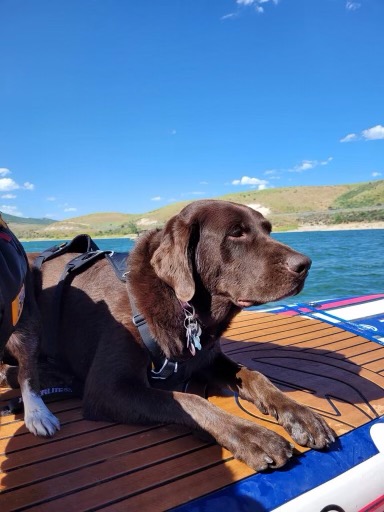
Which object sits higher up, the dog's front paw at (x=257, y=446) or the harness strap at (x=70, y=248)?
the harness strap at (x=70, y=248)

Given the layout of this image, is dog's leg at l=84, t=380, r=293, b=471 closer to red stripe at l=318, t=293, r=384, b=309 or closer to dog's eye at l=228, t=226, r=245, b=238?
dog's eye at l=228, t=226, r=245, b=238

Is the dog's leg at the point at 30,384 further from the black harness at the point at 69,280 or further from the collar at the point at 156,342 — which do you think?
the collar at the point at 156,342

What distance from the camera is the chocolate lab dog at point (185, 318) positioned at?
2545 millimetres

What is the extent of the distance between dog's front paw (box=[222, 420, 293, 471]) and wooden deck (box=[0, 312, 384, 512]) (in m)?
0.06

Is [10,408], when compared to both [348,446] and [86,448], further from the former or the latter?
[348,446]

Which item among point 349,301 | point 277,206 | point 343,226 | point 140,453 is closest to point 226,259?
point 140,453

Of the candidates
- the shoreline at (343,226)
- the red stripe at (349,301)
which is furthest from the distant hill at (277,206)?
the red stripe at (349,301)

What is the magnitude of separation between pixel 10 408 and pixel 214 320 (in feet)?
5.20

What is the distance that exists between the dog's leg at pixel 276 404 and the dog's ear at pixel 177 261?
2.58 ft

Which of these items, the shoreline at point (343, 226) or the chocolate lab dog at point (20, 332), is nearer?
the chocolate lab dog at point (20, 332)

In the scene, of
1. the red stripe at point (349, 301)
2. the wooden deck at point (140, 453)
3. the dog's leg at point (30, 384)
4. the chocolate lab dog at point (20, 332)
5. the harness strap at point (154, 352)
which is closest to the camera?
the wooden deck at point (140, 453)

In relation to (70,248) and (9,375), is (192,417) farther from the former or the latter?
(70,248)

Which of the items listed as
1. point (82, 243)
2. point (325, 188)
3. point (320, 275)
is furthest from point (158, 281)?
point (325, 188)

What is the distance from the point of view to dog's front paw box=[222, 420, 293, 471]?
219 centimetres
